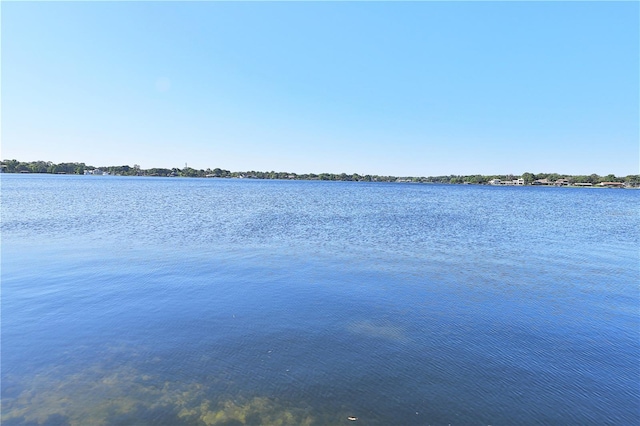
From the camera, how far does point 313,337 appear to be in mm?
11039

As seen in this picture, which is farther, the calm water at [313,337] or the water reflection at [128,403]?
the calm water at [313,337]

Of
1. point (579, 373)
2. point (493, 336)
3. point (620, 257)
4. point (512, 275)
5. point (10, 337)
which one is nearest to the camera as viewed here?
point (579, 373)

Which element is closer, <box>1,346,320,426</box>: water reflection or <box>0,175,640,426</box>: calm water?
<box>1,346,320,426</box>: water reflection

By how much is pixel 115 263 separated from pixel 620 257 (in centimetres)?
3299

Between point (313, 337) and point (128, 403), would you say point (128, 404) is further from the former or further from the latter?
point (313, 337)

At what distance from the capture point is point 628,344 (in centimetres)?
1111

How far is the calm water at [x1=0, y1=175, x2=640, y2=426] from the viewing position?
25.6 feet

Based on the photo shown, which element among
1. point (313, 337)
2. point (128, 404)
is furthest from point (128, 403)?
point (313, 337)

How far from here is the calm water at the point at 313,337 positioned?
7812 mm

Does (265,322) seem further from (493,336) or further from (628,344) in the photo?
(628,344)

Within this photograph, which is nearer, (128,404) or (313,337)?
(128,404)

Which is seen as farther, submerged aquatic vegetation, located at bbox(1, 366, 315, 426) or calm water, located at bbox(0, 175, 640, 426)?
calm water, located at bbox(0, 175, 640, 426)

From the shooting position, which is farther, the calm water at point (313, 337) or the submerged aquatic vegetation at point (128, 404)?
the calm water at point (313, 337)

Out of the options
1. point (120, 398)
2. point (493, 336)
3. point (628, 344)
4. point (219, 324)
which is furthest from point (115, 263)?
point (628, 344)
